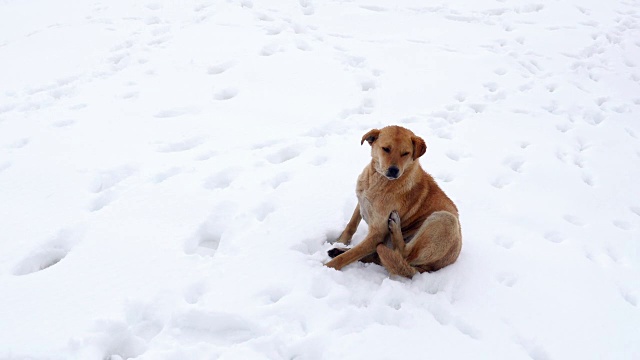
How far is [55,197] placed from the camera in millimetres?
4770

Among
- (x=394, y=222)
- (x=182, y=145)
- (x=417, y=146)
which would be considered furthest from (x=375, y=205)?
(x=182, y=145)

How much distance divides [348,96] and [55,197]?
4448 mm

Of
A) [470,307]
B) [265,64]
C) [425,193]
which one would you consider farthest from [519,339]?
[265,64]

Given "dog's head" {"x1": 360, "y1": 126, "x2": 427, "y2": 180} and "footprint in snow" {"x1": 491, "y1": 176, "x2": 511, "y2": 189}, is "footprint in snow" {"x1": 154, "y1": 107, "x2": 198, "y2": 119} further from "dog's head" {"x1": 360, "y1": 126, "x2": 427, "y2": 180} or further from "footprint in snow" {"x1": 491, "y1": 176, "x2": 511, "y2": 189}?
"footprint in snow" {"x1": 491, "y1": 176, "x2": 511, "y2": 189}

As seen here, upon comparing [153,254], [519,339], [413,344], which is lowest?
[519,339]

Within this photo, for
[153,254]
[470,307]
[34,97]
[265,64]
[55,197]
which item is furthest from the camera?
[265,64]

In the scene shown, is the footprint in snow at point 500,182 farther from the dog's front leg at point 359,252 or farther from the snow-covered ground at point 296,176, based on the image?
the dog's front leg at point 359,252

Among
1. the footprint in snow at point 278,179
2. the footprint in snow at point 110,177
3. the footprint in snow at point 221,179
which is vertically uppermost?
the footprint in snow at point 110,177

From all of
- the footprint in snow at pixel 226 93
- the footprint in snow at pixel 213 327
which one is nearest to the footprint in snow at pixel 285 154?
the footprint in snow at pixel 226 93

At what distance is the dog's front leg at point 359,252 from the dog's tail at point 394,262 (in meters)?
0.10

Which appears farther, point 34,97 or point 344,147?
point 34,97

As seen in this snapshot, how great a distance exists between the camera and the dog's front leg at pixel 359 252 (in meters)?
3.86

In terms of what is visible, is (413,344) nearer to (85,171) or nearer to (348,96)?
(85,171)

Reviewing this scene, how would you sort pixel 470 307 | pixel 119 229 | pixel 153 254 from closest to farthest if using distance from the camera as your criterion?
pixel 470 307 → pixel 153 254 → pixel 119 229
